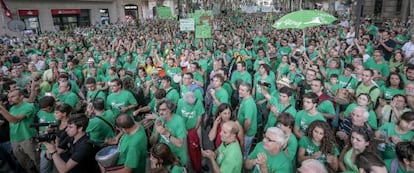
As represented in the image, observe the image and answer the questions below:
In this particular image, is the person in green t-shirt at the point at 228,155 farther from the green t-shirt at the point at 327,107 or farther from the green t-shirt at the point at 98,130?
the green t-shirt at the point at 327,107

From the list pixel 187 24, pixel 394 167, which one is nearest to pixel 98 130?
pixel 394 167

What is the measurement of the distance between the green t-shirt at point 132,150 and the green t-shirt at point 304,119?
212cm

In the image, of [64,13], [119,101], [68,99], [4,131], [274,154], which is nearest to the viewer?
[274,154]

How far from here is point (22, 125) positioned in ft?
15.6

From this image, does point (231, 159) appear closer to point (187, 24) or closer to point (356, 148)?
point (356, 148)

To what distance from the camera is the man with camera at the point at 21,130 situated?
4.71m

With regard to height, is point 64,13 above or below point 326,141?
above

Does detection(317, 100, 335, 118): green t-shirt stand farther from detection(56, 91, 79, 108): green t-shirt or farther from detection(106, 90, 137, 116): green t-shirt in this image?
detection(56, 91, 79, 108): green t-shirt

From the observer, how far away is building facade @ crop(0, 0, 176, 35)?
2636 centimetres

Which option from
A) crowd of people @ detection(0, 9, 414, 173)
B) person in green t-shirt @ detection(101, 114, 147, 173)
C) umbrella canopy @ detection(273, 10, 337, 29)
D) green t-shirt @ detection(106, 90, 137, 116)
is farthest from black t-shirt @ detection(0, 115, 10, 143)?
umbrella canopy @ detection(273, 10, 337, 29)

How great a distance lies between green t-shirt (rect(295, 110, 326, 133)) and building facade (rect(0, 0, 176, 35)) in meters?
22.1

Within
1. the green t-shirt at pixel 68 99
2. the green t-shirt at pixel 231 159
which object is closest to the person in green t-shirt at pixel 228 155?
the green t-shirt at pixel 231 159

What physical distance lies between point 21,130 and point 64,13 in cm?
3143

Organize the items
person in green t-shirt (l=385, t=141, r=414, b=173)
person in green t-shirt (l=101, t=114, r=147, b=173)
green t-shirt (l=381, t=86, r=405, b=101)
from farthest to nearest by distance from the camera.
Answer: green t-shirt (l=381, t=86, r=405, b=101) → person in green t-shirt (l=101, t=114, r=147, b=173) → person in green t-shirt (l=385, t=141, r=414, b=173)
